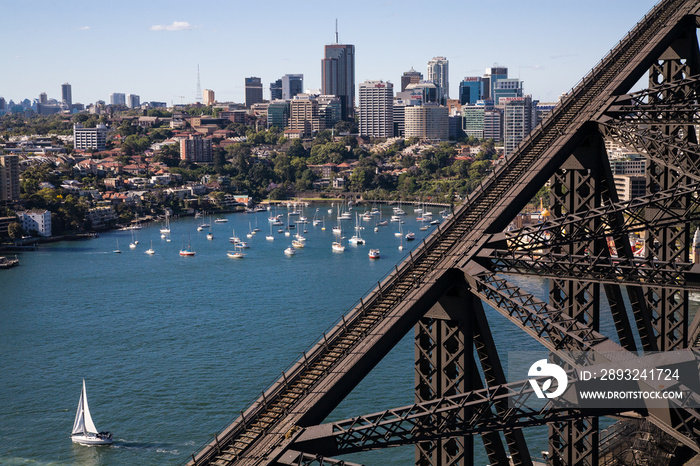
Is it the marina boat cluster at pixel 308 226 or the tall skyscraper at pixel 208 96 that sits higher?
the tall skyscraper at pixel 208 96

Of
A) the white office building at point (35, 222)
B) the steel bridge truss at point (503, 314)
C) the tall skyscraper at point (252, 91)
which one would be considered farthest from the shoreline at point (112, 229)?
the tall skyscraper at point (252, 91)

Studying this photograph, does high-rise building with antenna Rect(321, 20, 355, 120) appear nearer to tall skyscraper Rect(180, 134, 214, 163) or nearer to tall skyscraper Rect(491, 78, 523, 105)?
tall skyscraper Rect(491, 78, 523, 105)

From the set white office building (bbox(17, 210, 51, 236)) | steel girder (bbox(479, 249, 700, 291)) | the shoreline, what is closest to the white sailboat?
steel girder (bbox(479, 249, 700, 291))

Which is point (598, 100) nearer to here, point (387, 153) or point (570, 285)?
point (570, 285)

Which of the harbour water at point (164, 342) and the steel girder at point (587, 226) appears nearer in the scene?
the steel girder at point (587, 226)

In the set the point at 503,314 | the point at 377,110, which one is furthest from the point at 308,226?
the point at 377,110

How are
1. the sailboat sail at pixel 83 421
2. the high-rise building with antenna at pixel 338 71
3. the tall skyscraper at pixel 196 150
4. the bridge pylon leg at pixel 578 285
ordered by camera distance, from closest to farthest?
the bridge pylon leg at pixel 578 285 → the sailboat sail at pixel 83 421 → the tall skyscraper at pixel 196 150 → the high-rise building with antenna at pixel 338 71
